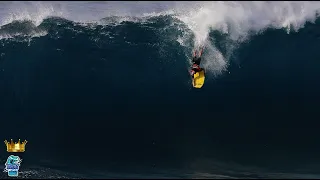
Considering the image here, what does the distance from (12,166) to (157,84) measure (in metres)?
7.79

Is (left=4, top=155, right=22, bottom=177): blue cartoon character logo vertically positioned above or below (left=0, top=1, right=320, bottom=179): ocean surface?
below

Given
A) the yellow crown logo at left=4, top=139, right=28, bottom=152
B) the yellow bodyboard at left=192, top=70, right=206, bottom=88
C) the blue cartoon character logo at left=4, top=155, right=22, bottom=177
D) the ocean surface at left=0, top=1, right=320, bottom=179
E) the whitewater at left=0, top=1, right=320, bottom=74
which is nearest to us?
the blue cartoon character logo at left=4, top=155, right=22, bottom=177

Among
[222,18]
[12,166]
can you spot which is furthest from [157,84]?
[12,166]

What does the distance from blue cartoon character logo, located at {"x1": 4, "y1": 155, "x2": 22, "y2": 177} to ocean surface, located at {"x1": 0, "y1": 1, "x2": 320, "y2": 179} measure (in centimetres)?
60

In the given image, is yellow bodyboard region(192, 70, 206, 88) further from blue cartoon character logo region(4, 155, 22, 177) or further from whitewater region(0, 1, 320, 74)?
blue cartoon character logo region(4, 155, 22, 177)

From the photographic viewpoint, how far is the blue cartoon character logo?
63.4 feet

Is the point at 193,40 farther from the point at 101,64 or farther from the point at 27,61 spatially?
the point at 27,61

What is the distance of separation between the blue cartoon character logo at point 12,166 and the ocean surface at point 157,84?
0.60 metres

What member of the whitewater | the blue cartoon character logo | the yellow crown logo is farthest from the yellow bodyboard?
the yellow crown logo

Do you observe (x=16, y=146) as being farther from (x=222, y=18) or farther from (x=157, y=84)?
(x=222, y=18)

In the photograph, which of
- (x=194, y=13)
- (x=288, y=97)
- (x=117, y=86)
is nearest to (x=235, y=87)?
(x=288, y=97)

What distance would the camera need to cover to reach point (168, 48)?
23.5 metres

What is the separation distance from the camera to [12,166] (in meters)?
19.5

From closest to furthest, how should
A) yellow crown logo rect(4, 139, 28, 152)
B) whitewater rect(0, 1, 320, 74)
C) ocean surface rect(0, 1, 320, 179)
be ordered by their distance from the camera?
1. ocean surface rect(0, 1, 320, 179)
2. yellow crown logo rect(4, 139, 28, 152)
3. whitewater rect(0, 1, 320, 74)
